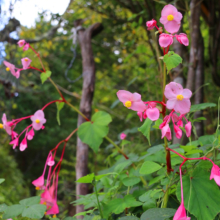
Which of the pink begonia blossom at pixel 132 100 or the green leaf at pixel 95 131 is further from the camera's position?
the green leaf at pixel 95 131

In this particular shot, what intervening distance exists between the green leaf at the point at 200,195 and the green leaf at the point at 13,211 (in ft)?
1.22

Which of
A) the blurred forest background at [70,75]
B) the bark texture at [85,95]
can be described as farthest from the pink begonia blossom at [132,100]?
the blurred forest background at [70,75]

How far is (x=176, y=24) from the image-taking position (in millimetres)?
451

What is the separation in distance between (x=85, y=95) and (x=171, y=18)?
2.71 ft

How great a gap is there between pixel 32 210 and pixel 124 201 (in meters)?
0.22

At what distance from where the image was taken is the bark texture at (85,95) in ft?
3.63

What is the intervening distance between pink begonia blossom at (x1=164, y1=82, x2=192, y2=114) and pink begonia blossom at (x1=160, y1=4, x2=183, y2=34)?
0.43ft

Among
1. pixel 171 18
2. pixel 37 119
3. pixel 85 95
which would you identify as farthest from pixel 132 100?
pixel 85 95

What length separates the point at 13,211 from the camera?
1.72 feet

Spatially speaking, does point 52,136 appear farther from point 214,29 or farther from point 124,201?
point 124,201

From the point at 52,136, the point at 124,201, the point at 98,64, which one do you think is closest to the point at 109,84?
the point at 98,64

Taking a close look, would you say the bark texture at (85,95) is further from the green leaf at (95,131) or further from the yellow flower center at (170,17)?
the yellow flower center at (170,17)

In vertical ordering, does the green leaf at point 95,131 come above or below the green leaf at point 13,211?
above

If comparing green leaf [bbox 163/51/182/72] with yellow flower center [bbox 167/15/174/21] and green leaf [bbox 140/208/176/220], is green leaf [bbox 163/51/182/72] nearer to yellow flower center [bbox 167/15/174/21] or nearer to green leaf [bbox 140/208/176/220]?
yellow flower center [bbox 167/15/174/21]
